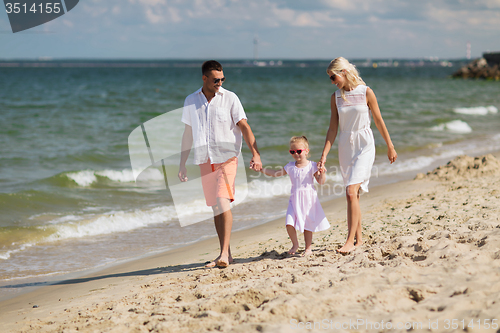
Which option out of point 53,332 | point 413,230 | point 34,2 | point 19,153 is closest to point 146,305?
point 53,332

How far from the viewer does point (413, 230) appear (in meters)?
4.47

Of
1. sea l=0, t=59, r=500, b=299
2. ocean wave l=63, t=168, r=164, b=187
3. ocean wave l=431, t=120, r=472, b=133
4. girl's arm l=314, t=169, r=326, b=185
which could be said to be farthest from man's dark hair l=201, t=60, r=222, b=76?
ocean wave l=431, t=120, r=472, b=133

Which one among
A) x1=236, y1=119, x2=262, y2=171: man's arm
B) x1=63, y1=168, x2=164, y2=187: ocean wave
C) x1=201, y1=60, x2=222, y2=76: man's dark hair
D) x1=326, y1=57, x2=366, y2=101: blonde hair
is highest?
x1=201, y1=60, x2=222, y2=76: man's dark hair

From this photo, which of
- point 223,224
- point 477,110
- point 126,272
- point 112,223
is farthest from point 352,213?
point 477,110

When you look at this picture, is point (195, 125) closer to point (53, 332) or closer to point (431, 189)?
point (53, 332)

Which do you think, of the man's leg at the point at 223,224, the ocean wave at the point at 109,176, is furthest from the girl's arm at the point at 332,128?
the ocean wave at the point at 109,176

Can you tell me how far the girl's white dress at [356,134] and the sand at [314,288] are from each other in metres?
0.71

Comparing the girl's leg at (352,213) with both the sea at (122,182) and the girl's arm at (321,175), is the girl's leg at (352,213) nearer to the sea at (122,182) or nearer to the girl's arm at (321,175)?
the girl's arm at (321,175)

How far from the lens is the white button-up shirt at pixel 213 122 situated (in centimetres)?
400

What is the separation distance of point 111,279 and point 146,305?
134cm

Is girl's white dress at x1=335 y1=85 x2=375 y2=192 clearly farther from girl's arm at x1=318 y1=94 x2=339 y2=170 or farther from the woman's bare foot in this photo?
the woman's bare foot

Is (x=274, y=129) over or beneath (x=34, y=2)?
beneath

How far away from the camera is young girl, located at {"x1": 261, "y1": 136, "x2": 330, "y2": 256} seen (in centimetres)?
412

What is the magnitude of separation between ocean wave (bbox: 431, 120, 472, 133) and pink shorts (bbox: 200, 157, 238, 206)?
46.1 ft
